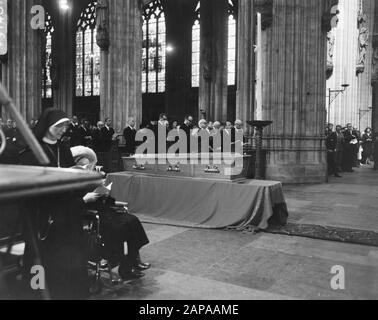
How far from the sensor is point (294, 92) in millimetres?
12117

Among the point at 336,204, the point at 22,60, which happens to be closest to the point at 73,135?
the point at 22,60

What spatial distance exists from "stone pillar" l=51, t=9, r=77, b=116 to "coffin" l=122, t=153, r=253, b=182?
72.3 feet

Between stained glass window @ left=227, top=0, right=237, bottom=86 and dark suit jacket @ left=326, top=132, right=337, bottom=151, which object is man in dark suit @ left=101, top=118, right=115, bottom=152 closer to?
dark suit jacket @ left=326, top=132, right=337, bottom=151

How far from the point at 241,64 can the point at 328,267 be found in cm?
1209

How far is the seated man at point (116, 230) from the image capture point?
390cm

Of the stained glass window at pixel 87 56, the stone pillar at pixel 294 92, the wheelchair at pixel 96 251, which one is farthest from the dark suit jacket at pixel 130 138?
the stained glass window at pixel 87 56

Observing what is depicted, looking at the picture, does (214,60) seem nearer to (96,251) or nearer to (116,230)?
(116,230)

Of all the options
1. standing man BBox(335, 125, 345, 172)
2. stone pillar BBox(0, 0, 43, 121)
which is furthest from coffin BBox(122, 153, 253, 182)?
stone pillar BBox(0, 0, 43, 121)

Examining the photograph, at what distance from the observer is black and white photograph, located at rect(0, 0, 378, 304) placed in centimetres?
311

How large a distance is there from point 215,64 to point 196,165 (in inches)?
700

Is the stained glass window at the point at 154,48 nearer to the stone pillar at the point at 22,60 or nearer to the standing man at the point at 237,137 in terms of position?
the stone pillar at the point at 22,60
